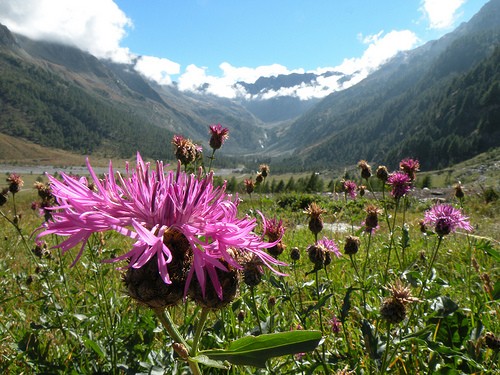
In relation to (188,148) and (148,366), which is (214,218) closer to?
(148,366)

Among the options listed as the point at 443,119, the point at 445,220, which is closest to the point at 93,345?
the point at 445,220

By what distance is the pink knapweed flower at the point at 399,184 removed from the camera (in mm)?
3010

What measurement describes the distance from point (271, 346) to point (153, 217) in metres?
Answer: 0.65

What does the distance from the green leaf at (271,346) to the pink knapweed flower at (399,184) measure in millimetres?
2675

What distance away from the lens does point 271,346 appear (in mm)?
854

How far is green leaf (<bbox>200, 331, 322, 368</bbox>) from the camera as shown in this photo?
32.8 inches

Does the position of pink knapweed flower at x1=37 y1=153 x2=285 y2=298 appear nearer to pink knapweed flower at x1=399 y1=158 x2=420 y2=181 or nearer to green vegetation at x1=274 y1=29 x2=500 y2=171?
Answer: pink knapweed flower at x1=399 y1=158 x2=420 y2=181

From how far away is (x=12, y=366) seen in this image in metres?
Result: 2.10

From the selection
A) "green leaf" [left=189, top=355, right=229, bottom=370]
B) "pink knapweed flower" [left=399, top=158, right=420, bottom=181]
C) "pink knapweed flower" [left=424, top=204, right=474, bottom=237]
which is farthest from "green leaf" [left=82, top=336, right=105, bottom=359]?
"pink knapweed flower" [left=399, top=158, right=420, bottom=181]

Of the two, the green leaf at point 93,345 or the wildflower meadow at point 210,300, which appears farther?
the green leaf at point 93,345

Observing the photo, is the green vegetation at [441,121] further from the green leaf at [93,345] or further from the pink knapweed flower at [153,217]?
the green leaf at [93,345]

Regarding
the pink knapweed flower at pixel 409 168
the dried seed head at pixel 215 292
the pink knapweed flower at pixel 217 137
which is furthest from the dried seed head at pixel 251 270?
the pink knapweed flower at pixel 409 168

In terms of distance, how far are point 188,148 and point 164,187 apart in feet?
5.72

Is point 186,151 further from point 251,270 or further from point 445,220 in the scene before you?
point 445,220
